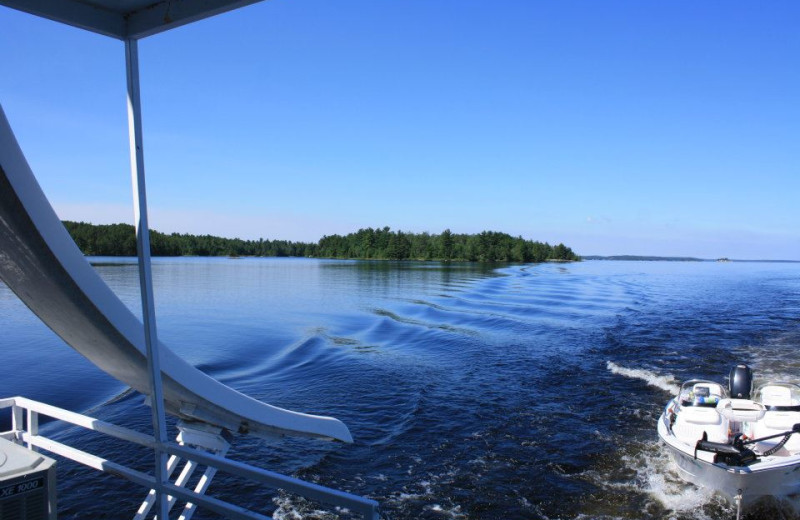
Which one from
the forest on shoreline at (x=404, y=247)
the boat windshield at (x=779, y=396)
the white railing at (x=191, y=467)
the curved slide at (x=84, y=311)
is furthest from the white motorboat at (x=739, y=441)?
the forest on shoreline at (x=404, y=247)

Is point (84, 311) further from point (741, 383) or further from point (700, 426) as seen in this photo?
point (741, 383)

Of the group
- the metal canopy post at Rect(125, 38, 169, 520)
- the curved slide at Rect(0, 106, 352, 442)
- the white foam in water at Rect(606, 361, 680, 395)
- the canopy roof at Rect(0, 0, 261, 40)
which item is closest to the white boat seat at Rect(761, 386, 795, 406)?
the white foam in water at Rect(606, 361, 680, 395)

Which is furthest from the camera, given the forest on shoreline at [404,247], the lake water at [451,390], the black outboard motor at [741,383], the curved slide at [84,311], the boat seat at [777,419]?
the forest on shoreline at [404,247]

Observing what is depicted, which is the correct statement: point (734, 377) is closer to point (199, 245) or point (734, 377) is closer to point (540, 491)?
Answer: point (540, 491)

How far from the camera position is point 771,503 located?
7480 millimetres

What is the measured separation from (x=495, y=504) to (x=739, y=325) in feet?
75.5

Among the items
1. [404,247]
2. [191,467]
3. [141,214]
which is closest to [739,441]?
[191,467]

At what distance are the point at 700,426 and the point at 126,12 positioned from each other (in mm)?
9061

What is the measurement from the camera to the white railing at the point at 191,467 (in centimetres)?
216

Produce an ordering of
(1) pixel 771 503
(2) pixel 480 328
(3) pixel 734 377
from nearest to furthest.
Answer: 1. (1) pixel 771 503
2. (3) pixel 734 377
3. (2) pixel 480 328

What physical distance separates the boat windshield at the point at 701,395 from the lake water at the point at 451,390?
1134mm

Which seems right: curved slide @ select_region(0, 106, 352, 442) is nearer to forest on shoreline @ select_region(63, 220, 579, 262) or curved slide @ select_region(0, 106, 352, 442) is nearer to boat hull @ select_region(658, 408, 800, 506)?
boat hull @ select_region(658, 408, 800, 506)

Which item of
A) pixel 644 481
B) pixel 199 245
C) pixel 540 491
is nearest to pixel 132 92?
pixel 540 491

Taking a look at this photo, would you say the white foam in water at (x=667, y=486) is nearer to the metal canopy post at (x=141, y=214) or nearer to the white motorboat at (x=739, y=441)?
the white motorboat at (x=739, y=441)
